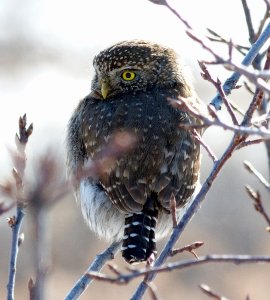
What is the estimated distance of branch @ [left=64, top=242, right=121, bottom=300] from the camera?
4.39 m

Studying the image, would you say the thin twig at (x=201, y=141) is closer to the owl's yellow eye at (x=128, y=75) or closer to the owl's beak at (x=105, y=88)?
the owl's beak at (x=105, y=88)

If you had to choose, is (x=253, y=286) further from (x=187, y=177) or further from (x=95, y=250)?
(x=187, y=177)

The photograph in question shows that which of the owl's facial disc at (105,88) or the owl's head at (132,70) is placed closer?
the owl's facial disc at (105,88)

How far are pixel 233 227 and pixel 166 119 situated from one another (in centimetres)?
2351

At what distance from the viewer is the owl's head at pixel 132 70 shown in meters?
6.60

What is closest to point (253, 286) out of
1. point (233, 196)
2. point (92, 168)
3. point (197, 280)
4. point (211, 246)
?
point (197, 280)

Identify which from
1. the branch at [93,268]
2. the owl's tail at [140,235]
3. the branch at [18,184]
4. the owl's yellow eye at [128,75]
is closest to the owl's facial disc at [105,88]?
the owl's yellow eye at [128,75]

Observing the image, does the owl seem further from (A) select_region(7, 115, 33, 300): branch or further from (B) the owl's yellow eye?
(A) select_region(7, 115, 33, 300): branch

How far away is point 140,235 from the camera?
5.50 meters

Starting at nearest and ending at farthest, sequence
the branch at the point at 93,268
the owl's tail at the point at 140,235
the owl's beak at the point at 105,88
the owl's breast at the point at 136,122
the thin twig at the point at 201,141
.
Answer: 1. the thin twig at the point at 201,141
2. the branch at the point at 93,268
3. the owl's tail at the point at 140,235
4. the owl's breast at the point at 136,122
5. the owl's beak at the point at 105,88

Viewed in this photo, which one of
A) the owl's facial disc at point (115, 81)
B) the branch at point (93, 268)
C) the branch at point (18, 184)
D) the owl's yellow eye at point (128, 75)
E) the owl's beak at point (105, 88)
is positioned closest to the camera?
the branch at point (18, 184)

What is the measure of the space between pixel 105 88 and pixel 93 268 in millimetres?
1749

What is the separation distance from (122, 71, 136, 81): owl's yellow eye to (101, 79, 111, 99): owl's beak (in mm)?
124

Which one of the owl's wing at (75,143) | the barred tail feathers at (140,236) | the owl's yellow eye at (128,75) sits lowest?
the barred tail feathers at (140,236)
